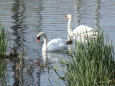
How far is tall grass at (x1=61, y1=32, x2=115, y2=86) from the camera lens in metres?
7.61

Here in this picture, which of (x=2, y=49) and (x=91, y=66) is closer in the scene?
(x=91, y=66)

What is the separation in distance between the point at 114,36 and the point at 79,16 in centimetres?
512

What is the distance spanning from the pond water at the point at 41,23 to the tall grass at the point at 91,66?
800 millimetres

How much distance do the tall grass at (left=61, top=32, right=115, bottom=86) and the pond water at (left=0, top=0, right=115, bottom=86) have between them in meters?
0.80

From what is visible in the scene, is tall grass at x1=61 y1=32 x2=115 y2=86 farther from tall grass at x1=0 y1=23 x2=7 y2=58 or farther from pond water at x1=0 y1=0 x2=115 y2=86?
tall grass at x1=0 y1=23 x2=7 y2=58

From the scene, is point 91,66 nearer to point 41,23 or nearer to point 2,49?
point 2,49

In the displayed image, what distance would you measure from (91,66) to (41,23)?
33.7 ft

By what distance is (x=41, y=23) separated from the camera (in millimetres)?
17891

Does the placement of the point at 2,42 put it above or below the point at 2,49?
above

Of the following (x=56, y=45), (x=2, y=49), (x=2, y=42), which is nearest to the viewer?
(x=2, y=42)

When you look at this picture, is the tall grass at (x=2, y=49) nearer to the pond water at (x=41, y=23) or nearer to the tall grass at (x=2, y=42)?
the tall grass at (x=2, y=42)

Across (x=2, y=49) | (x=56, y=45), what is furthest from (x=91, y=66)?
(x=56, y=45)

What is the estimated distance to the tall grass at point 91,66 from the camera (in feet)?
25.0

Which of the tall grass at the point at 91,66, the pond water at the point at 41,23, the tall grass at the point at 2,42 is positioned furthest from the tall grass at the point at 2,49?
the tall grass at the point at 91,66
